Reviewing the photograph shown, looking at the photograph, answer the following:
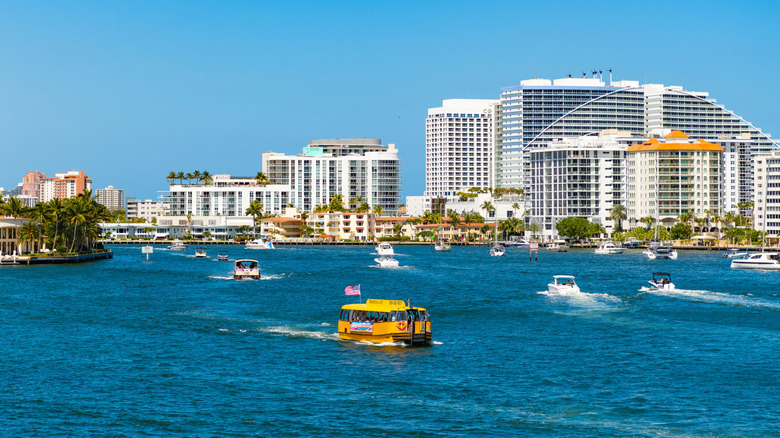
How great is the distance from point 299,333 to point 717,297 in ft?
150

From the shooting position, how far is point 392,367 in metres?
48.0

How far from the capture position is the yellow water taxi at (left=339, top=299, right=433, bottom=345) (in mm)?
54344

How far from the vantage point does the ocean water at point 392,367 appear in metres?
37.5

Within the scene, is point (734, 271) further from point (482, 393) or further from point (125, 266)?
point (482, 393)

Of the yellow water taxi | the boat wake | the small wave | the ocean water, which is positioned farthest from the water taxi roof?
the boat wake

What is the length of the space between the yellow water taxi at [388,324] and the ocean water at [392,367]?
104 cm

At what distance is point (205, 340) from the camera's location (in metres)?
58.5

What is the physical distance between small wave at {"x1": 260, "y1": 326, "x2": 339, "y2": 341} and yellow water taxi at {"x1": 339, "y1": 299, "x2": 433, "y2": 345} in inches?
93.4

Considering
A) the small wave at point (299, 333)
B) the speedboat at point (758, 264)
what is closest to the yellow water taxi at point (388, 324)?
the small wave at point (299, 333)

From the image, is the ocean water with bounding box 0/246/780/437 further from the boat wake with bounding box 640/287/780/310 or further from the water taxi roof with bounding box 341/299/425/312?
the water taxi roof with bounding box 341/299/425/312

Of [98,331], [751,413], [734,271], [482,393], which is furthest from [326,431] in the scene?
[734,271]

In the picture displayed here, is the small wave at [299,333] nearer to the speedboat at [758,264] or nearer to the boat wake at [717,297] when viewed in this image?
the boat wake at [717,297]

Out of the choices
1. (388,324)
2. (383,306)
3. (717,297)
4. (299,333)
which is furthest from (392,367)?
(717,297)

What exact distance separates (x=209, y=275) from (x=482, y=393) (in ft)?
285
